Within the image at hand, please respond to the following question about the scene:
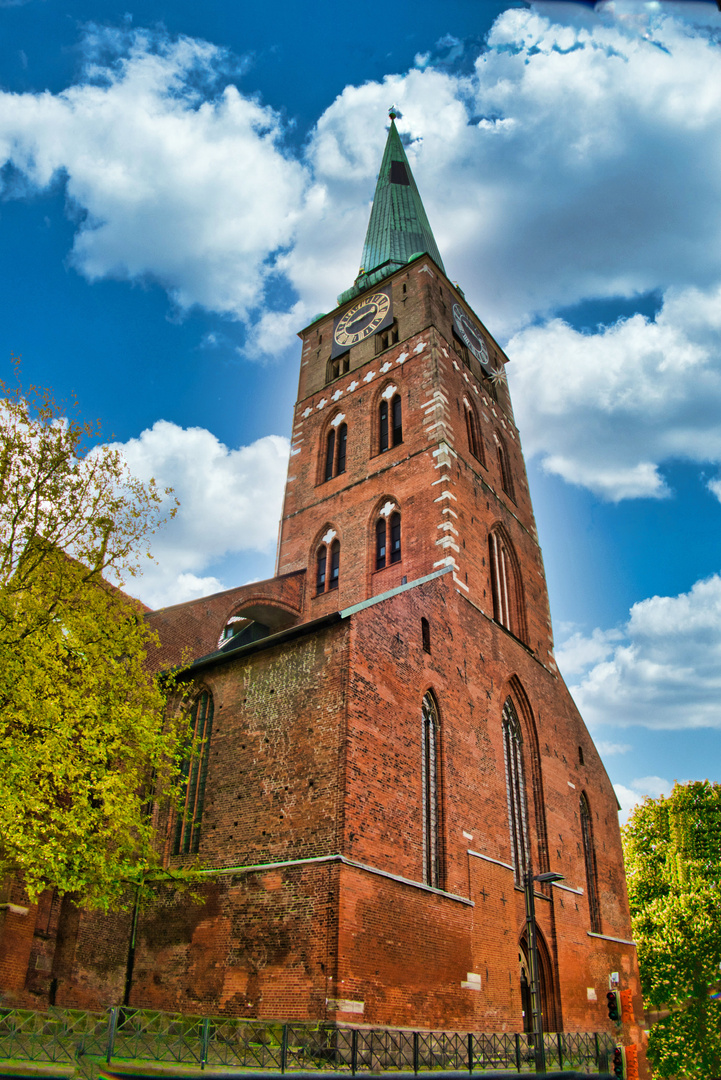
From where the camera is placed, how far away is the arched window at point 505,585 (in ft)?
79.2

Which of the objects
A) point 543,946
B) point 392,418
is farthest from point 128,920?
point 392,418

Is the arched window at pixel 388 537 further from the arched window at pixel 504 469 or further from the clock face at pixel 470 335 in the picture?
the clock face at pixel 470 335

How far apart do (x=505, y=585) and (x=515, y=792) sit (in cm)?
725

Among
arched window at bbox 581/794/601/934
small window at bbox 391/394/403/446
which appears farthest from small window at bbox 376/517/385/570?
arched window at bbox 581/794/601/934

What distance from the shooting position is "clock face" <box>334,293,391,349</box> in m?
30.6

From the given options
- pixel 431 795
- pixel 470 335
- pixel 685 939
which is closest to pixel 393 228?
pixel 470 335

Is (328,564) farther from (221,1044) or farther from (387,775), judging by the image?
(221,1044)

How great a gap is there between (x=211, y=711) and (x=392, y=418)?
13380 mm

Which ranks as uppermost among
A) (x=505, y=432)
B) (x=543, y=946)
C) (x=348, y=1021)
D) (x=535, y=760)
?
(x=505, y=432)

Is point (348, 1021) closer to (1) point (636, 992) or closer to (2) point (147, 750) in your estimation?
(2) point (147, 750)

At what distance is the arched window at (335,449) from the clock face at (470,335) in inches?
260

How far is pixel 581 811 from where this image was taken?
77.4 feet

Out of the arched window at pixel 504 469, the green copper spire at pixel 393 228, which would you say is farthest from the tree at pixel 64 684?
the green copper spire at pixel 393 228

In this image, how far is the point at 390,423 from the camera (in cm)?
2672
